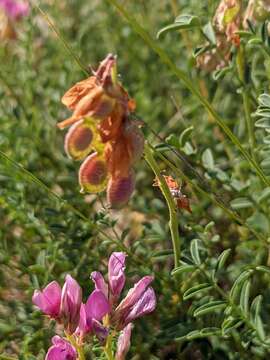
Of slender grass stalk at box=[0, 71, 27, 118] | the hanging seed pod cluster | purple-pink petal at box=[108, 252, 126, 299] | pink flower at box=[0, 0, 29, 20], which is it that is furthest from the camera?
pink flower at box=[0, 0, 29, 20]

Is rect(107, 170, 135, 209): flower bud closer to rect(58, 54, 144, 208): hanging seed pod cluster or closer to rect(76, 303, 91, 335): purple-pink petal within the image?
rect(58, 54, 144, 208): hanging seed pod cluster

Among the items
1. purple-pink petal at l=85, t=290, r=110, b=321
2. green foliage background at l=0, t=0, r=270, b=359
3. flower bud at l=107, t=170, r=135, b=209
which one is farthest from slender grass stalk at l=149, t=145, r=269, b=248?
purple-pink petal at l=85, t=290, r=110, b=321

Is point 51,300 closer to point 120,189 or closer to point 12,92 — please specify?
point 120,189

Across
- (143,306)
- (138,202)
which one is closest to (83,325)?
(143,306)

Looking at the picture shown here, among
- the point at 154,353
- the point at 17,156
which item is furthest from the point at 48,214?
the point at 154,353

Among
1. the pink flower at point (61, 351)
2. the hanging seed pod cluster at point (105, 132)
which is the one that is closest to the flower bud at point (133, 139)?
the hanging seed pod cluster at point (105, 132)

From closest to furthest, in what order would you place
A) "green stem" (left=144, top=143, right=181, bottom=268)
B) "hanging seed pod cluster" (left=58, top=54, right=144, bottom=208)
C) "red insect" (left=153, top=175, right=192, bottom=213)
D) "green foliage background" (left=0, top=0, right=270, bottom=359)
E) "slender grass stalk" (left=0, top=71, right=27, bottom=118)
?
1. "hanging seed pod cluster" (left=58, top=54, right=144, bottom=208)
2. "green stem" (left=144, top=143, right=181, bottom=268)
3. "red insect" (left=153, top=175, right=192, bottom=213)
4. "green foliage background" (left=0, top=0, right=270, bottom=359)
5. "slender grass stalk" (left=0, top=71, right=27, bottom=118)

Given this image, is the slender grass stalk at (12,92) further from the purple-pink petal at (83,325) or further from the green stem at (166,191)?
the purple-pink petal at (83,325)
